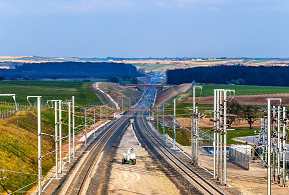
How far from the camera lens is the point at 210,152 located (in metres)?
87.4

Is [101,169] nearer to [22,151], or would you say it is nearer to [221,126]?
[22,151]

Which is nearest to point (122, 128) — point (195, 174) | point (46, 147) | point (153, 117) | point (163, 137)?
point (163, 137)

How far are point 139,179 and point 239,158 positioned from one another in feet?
62.1

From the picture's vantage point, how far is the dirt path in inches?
2008

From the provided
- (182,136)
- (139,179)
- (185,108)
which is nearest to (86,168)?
(139,179)

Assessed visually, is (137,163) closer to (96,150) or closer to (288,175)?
(96,150)

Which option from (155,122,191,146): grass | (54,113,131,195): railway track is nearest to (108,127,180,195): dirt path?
(54,113,131,195): railway track

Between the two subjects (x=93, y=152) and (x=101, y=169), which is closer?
(x=101, y=169)

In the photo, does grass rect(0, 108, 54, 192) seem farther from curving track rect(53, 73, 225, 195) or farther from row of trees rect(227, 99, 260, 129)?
row of trees rect(227, 99, 260, 129)

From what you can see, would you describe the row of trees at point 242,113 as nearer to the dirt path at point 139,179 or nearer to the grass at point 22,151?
the dirt path at point 139,179

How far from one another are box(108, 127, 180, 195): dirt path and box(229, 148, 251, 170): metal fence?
37.5ft

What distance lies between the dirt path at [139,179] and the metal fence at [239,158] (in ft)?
37.5

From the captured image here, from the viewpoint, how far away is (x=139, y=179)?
188 ft

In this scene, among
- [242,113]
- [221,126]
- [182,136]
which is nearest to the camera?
[221,126]
